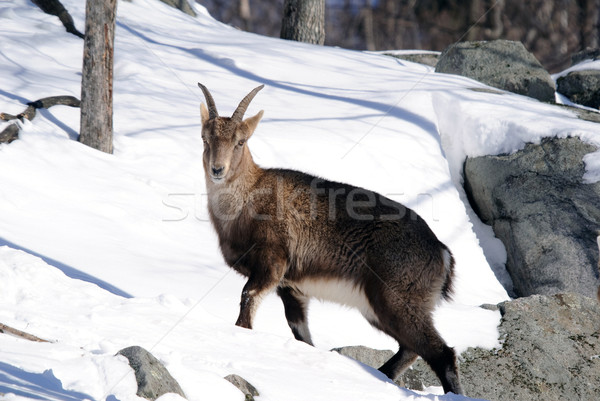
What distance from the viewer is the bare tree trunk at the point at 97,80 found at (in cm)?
830

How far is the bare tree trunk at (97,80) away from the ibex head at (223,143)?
8.93ft

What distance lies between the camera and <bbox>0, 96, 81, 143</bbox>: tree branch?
7.82 metres

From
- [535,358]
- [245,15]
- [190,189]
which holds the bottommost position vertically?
[535,358]

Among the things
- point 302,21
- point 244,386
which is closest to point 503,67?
point 302,21

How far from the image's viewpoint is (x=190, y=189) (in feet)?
27.3

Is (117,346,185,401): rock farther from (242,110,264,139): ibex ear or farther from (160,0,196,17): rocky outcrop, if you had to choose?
(160,0,196,17): rocky outcrop

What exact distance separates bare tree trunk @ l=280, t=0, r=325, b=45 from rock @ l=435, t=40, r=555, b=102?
3050 millimetres

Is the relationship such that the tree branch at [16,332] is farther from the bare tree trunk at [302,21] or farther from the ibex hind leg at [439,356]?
the bare tree trunk at [302,21]

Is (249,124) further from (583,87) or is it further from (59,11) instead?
(583,87)

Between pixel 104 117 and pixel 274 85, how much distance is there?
12.3 feet

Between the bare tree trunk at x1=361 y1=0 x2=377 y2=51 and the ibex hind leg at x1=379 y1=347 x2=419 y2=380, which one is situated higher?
the bare tree trunk at x1=361 y1=0 x2=377 y2=51

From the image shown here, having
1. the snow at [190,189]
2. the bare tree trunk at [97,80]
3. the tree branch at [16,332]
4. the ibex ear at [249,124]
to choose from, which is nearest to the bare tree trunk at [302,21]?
the snow at [190,189]

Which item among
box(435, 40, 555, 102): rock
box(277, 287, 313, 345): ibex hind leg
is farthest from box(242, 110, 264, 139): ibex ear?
box(435, 40, 555, 102): rock

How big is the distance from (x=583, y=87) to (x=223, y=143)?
31.1ft
